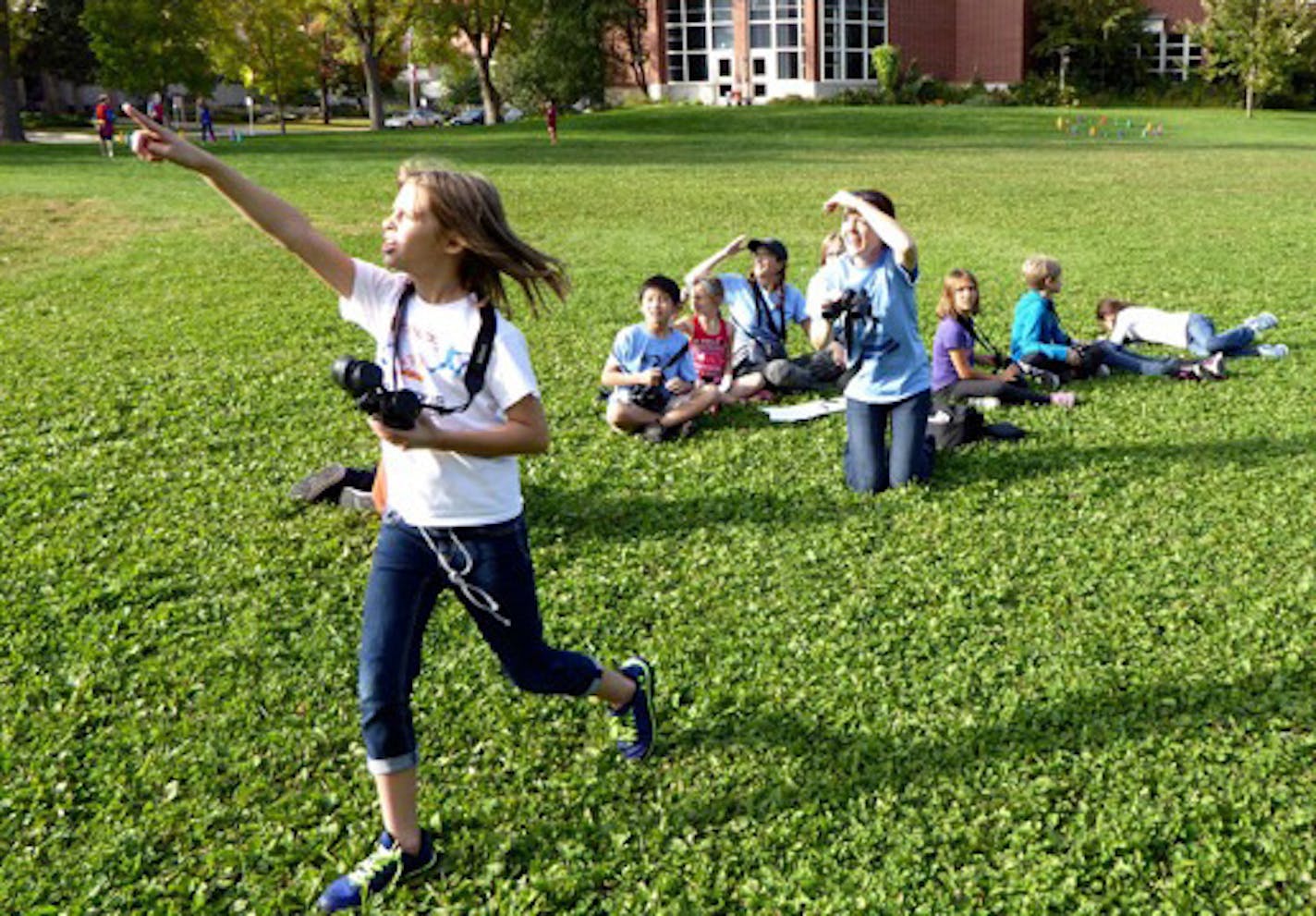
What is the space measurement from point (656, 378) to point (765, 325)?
1940 mm

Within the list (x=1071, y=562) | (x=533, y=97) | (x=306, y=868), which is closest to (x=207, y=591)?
(x=306, y=868)

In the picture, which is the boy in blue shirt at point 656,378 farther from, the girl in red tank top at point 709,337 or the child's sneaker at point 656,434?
the girl in red tank top at point 709,337

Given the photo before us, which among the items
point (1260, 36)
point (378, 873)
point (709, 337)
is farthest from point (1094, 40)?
point (378, 873)

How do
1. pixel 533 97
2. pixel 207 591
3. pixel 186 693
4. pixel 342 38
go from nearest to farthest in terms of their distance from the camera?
1. pixel 186 693
2. pixel 207 591
3. pixel 342 38
4. pixel 533 97

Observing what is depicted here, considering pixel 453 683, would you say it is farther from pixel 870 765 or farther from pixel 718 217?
pixel 718 217

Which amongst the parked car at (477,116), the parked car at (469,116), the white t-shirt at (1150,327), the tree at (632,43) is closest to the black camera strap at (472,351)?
the white t-shirt at (1150,327)

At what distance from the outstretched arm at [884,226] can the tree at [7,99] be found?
4672 centimetres

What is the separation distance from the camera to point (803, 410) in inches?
332

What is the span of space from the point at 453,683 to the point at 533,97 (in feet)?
213

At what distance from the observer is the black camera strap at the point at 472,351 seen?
3.41 meters

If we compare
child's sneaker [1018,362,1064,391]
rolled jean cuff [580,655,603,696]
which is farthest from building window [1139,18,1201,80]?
rolled jean cuff [580,655,603,696]

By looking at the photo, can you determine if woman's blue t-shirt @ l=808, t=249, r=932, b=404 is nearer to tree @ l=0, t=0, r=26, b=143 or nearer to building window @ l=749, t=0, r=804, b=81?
tree @ l=0, t=0, r=26, b=143

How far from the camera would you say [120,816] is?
397 centimetres

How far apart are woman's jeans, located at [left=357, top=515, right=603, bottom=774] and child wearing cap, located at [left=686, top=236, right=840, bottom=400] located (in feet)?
17.2
